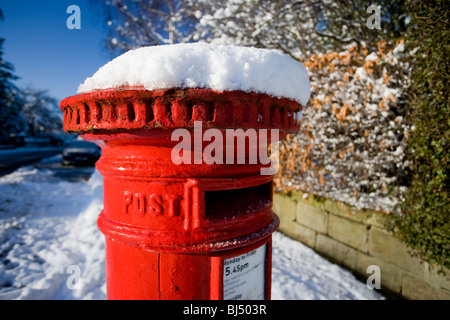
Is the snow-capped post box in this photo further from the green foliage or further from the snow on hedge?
the snow on hedge

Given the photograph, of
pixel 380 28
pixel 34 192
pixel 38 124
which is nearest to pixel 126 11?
pixel 34 192

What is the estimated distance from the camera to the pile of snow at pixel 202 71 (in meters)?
0.75

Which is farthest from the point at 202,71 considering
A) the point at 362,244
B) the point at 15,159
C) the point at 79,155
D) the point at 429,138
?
the point at 15,159

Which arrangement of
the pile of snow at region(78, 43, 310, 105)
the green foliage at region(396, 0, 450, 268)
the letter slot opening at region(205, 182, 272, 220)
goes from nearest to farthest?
the pile of snow at region(78, 43, 310, 105), the letter slot opening at region(205, 182, 272, 220), the green foliage at region(396, 0, 450, 268)

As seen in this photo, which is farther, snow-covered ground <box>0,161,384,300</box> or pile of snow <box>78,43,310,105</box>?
snow-covered ground <box>0,161,384,300</box>

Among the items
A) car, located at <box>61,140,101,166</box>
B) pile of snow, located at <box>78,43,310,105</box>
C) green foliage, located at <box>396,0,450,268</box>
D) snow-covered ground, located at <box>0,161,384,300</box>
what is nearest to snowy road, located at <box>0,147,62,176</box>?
car, located at <box>61,140,101,166</box>

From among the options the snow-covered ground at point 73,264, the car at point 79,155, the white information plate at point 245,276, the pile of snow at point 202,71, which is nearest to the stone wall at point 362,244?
the snow-covered ground at point 73,264

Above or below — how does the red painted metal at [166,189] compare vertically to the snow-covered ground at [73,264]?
above

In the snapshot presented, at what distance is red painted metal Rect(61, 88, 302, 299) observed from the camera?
0.76 metres

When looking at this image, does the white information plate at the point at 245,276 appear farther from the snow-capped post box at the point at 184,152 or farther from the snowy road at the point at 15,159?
the snowy road at the point at 15,159

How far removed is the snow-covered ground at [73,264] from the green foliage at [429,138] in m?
0.81

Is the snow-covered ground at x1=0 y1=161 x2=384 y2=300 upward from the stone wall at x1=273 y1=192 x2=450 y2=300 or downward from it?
downward

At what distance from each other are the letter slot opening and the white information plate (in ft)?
0.55

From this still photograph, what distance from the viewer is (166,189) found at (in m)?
0.88
